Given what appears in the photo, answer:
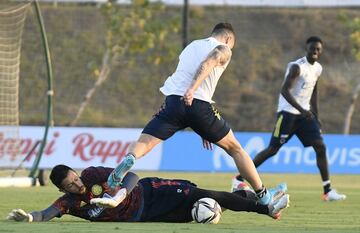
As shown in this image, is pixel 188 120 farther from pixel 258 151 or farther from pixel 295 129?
pixel 258 151

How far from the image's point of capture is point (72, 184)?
448 inches

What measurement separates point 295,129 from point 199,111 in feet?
19.8

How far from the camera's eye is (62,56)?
45.8m

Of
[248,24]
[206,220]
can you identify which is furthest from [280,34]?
[206,220]

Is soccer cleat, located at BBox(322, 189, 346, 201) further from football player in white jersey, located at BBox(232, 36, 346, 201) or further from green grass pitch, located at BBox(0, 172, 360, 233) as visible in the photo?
football player in white jersey, located at BBox(232, 36, 346, 201)

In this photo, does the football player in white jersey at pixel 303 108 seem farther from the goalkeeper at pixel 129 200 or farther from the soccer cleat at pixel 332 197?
the goalkeeper at pixel 129 200

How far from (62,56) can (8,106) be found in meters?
22.0

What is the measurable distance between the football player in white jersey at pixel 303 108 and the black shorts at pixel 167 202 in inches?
230

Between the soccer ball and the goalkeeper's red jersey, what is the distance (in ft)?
1.85

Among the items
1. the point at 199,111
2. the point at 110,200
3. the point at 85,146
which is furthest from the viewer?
the point at 85,146

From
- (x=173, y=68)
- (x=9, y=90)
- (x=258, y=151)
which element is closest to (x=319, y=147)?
(x=9, y=90)

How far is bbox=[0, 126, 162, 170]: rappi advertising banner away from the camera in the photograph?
26609 millimetres

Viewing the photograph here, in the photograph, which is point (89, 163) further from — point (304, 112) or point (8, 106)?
point (304, 112)

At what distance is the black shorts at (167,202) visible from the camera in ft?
38.5
